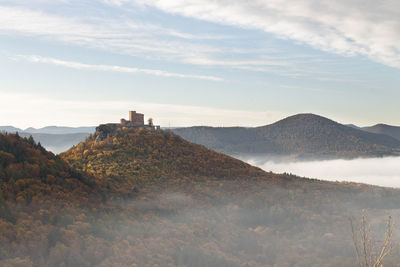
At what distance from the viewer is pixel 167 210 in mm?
83625

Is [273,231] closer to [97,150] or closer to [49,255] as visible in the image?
[97,150]

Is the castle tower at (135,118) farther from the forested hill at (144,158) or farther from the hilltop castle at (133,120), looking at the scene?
the forested hill at (144,158)

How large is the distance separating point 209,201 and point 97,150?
4070 cm

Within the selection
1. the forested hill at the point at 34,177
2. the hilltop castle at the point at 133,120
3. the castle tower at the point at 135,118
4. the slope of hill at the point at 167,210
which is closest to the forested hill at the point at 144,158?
the slope of hill at the point at 167,210

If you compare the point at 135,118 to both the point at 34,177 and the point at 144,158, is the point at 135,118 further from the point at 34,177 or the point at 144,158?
the point at 34,177

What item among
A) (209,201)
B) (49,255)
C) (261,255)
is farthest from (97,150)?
(49,255)

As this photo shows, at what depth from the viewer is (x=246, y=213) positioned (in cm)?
10550

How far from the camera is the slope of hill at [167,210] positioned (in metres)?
49.1

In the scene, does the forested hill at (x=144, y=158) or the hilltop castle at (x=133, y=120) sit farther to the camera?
the hilltop castle at (x=133, y=120)

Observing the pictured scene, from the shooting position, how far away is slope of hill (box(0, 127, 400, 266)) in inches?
1934

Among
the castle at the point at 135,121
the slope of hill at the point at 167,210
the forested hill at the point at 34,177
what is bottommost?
the slope of hill at the point at 167,210

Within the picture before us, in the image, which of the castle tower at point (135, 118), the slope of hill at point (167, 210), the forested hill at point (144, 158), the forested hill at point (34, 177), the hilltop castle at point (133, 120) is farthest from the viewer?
the castle tower at point (135, 118)

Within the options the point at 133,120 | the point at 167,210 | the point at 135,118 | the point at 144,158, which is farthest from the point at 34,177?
the point at 135,118

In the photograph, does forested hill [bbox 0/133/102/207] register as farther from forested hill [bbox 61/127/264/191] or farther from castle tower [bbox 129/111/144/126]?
castle tower [bbox 129/111/144/126]
